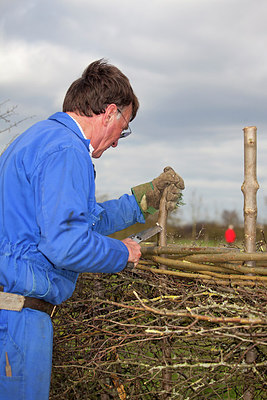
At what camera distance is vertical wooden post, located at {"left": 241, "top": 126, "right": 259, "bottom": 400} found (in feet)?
9.37

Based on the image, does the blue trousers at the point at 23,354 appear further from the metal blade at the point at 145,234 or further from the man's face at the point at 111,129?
the metal blade at the point at 145,234

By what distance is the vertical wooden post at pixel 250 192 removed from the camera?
2855 millimetres

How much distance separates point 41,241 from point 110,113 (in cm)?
82

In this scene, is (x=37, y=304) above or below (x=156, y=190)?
below

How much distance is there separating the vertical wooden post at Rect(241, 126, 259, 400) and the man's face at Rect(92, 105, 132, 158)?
101cm

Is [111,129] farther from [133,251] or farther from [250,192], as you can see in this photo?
[250,192]

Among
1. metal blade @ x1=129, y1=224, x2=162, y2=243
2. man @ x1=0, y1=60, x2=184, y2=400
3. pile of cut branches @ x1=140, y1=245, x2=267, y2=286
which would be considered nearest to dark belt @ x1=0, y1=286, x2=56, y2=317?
man @ x1=0, y1=60, x2=184, y2=400

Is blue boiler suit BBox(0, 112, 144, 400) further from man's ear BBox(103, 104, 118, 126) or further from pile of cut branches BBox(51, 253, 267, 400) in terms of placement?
pile of cut branches BBox(51, 253, 267, 400)

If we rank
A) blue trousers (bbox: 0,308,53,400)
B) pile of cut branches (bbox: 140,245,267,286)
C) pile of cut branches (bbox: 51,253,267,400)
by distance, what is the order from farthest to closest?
pile of cut branches (bbox: 140,245,267,286) < pile of cut branches (bbox: 51,253,267,400) < blue trousers (bbox: 0,308,53,400)

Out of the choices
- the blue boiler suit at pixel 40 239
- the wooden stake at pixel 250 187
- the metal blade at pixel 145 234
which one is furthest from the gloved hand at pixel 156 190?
the blue boiler suit at pixel 40 239

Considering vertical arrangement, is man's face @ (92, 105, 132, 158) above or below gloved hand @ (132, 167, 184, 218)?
above

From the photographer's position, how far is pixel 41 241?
1.81m

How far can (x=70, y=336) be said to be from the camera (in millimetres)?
3047

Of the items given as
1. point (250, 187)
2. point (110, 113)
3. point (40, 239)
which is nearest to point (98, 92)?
point (110, 113)
